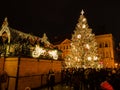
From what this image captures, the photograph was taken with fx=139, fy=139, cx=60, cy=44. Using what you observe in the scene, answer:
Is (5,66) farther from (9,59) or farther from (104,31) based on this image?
(104,31)

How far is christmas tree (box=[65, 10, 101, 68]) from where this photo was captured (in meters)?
24.4

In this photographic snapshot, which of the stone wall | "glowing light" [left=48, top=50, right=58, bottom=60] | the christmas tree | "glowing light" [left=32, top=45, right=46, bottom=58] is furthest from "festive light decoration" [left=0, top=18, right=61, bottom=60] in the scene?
the christmas tree

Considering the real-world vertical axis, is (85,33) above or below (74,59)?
above

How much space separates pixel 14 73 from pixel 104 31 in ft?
151

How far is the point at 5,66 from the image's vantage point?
11.1 m

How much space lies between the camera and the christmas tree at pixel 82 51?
24438mm

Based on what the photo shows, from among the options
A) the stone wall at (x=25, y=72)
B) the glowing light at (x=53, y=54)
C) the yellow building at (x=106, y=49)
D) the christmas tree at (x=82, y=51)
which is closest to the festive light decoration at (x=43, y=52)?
the glowing light at (x=53, y=54)

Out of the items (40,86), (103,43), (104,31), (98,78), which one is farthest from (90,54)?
(104,31)

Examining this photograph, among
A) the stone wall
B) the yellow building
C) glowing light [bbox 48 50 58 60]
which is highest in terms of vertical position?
the yellow building

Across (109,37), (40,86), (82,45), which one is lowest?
(40,86)

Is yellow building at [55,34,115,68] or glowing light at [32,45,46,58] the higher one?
yellow building at [55,34,115,68]

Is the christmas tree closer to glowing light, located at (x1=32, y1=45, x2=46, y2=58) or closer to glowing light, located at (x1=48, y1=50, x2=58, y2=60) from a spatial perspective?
glowing light, located at (x1=48, y1=50, x2=58, y2=60)

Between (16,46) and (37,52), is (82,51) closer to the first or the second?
(37,52)

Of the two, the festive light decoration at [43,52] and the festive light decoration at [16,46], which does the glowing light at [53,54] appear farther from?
the festive light decoration at [16,46]
